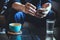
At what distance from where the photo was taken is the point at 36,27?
1.20 m

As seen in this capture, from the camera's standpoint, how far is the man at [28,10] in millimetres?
1153

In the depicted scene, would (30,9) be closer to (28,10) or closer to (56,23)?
(28,10)

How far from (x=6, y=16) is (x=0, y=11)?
0.20ft

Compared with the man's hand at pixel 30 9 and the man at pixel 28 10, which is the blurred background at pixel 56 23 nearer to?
the man at pixel 28 10

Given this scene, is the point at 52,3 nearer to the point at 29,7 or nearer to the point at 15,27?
the point at 29,7

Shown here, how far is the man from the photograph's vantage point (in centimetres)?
115

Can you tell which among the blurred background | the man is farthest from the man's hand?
the blurred background

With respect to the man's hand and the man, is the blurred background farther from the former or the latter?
the man's hand

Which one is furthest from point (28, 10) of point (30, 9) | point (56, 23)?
point (56, 23)

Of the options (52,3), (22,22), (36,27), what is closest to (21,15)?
(22,22)

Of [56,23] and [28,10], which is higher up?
[28,10]

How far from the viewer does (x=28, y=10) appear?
1.17 m

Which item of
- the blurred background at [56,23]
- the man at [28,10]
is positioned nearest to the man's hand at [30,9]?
the man at [28,10]

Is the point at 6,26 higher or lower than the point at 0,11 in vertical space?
lower
